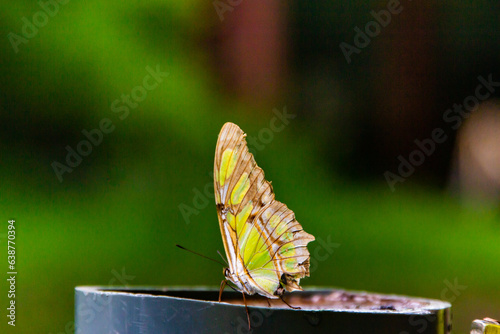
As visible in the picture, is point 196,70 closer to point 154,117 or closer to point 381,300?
point 154,117

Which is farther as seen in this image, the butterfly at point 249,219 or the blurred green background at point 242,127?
the blurred green background at point 242,127

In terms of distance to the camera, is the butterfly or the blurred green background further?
the blurred green background

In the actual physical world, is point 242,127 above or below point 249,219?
above

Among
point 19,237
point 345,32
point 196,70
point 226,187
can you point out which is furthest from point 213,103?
point 226,187

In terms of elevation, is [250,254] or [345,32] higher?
[345,32]

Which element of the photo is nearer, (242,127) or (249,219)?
(249,219)
